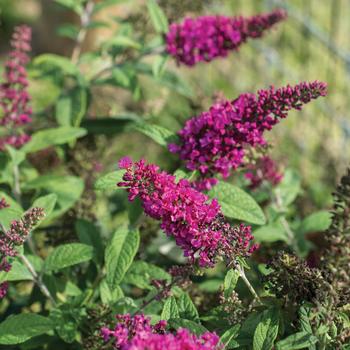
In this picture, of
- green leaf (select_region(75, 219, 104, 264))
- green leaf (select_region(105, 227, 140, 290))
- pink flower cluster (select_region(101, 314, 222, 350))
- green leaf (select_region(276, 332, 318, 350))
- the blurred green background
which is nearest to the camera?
pink flower cluster (select_region(101, 314, 222, 350))

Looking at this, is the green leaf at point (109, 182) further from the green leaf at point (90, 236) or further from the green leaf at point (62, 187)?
the green leaf at point (62, 187)

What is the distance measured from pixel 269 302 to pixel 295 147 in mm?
3070

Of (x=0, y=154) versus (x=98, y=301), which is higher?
(x=0, y=154)

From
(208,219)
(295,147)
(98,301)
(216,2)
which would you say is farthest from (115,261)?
(295,147)

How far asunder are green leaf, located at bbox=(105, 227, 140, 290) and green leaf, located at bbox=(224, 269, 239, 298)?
375 millimetres

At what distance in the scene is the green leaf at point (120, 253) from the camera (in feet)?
6.08

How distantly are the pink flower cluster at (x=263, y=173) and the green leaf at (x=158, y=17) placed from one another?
718 millimetres

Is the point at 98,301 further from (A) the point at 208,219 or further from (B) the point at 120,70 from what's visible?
(B) the point at 120,70

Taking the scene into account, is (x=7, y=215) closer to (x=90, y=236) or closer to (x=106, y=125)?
(x=90, y=236)

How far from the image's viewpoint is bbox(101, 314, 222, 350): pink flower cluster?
1209mm

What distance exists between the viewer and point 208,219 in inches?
58.5

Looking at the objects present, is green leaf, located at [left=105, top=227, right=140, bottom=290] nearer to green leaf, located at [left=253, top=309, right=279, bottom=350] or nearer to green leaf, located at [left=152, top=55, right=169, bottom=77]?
green leaf, located at [left=253, top=309, right=279, bottom=350]

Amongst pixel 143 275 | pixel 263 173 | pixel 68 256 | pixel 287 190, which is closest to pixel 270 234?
pixel 263 173

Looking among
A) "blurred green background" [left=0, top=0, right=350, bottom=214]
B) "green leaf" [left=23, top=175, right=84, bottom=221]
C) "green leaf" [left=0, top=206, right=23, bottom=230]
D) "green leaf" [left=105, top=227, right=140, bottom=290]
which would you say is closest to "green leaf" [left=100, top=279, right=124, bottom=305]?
"green leaf" [left=105, top=227, right=140, bottom=290]
